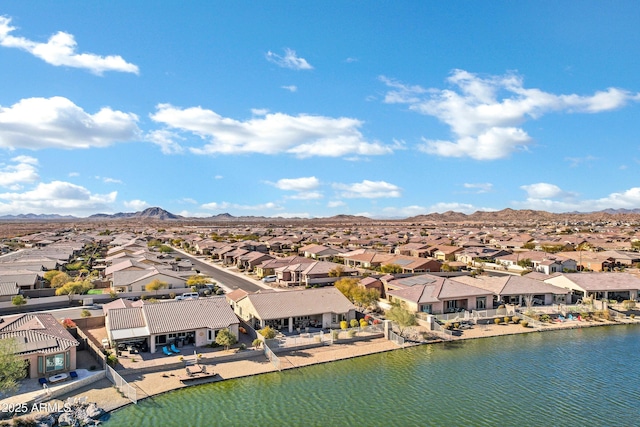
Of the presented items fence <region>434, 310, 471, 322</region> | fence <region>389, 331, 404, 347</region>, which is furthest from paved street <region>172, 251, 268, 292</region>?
fence <region>434, 310, 471, 322</region>

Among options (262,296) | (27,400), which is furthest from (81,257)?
(27,400)

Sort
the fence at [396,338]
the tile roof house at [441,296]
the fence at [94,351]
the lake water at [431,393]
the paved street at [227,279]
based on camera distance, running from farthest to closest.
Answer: the paved street at [227,279] < the tile roof house at [441,296] < the fence at [396,338] < the fence at [94,351] < the lake water at [431,393]

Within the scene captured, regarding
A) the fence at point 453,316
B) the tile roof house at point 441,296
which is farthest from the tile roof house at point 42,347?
the fence at point 453,316

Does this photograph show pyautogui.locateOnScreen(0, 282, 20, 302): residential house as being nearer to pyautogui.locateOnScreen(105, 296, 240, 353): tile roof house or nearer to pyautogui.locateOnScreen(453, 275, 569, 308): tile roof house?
pyautogui.locateOnScreen(105, 296, 240, 353): tile roof house

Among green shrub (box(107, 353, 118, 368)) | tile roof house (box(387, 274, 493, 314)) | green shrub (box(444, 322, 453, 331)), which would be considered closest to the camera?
green shrub (box(107, 353, 118, 368))

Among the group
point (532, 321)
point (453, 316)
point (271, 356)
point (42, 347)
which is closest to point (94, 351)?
point (42, 347)

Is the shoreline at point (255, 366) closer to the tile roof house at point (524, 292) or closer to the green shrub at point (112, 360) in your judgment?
the green shrub at point (112, 360)
